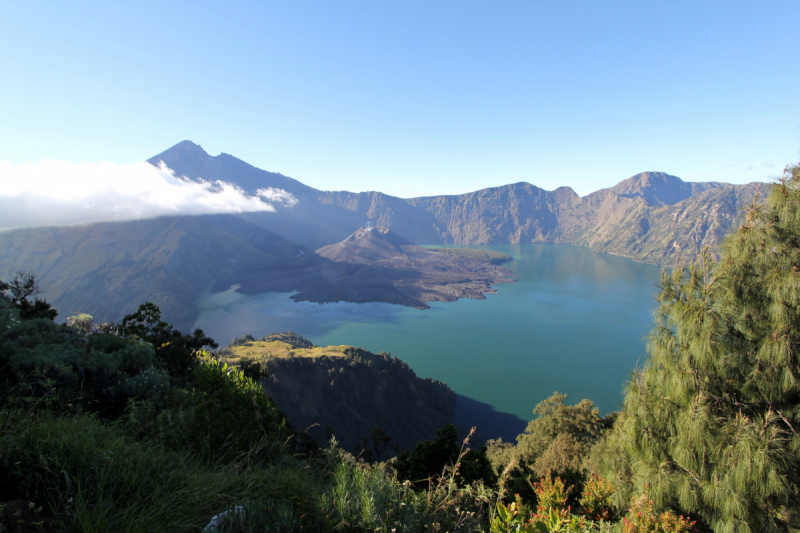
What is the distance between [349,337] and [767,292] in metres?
91.7

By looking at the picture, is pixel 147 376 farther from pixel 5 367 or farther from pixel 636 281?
pixel 636 281

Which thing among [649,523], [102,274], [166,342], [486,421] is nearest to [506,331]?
[486,421]

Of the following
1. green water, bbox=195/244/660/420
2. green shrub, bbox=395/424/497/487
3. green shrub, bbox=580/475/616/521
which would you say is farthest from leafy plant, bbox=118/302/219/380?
green water, bbox=195/244/660/420

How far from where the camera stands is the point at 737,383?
20.1 ft

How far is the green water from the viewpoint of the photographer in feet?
200

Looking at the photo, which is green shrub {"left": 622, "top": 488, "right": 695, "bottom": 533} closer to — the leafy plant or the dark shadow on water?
the leafy plant

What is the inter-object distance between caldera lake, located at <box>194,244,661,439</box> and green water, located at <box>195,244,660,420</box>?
0.26 metres

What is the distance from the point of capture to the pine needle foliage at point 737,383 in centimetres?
565

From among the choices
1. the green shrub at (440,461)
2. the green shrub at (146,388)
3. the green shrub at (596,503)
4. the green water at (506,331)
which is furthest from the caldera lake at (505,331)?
the green shrub at (146,388)

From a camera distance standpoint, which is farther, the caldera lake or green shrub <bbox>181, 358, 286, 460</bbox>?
the caldera lake

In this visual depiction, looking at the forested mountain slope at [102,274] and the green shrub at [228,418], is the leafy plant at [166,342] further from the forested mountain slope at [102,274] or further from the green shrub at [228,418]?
the forested mountain slope at [102,274]

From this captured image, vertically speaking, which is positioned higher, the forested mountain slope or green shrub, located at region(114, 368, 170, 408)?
green shrub, located at region(114, 368, 170, 408)

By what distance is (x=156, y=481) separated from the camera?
323cm

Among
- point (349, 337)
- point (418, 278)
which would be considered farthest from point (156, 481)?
point (418, 278)
